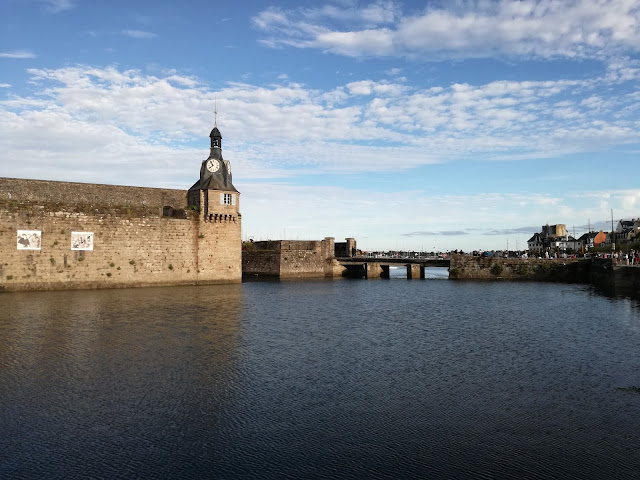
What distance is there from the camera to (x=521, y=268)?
160 ft

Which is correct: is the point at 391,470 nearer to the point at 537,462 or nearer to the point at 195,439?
the point at 537,462

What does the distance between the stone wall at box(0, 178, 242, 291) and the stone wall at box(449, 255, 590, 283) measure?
22.9 m

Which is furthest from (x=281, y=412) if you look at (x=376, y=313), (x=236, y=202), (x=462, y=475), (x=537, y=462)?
(x=236, y=202)

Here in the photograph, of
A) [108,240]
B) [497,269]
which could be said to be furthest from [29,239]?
[497,269]

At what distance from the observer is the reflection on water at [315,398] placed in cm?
745

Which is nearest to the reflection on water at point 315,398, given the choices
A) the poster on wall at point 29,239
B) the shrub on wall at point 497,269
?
the poster on wall at point 29,239

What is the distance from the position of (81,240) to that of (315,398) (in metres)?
27.0

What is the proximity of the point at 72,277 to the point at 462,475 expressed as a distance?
101 feet

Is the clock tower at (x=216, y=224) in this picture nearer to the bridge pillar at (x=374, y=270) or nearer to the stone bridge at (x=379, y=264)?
the stone bridge at (x=379, y=264)

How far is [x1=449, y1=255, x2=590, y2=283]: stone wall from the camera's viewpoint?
1868 inches

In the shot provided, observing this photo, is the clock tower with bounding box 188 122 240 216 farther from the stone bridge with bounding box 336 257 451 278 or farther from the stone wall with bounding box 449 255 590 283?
the stone wall with bounding box 449 255 590 283

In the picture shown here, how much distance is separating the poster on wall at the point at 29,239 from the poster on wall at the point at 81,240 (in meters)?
1.87

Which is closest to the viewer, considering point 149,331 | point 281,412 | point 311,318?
point 281,412

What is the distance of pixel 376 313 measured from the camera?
24250 millimetres
